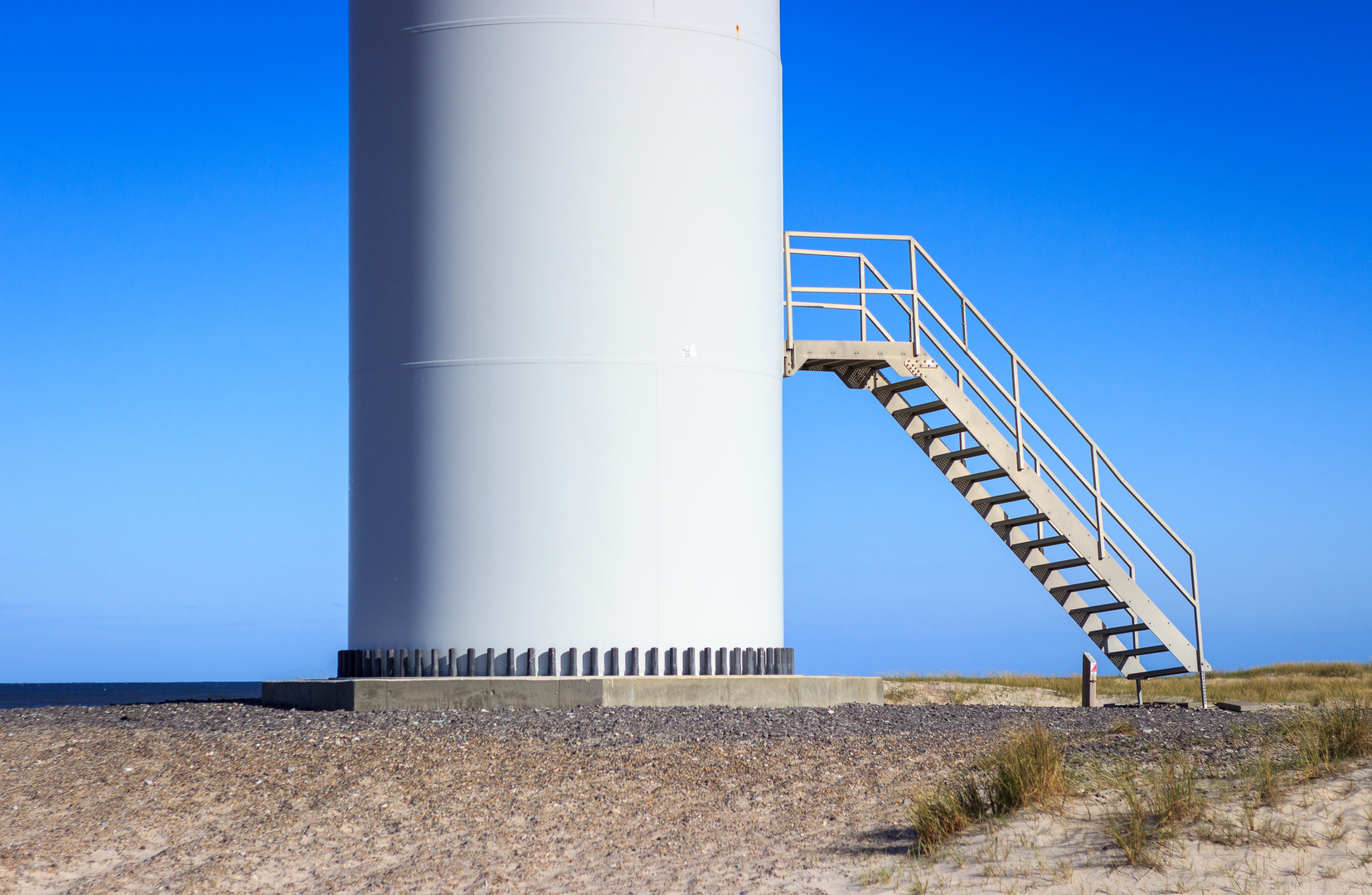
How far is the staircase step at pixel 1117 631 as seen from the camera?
15.9 meters

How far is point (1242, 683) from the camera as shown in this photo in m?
22.8

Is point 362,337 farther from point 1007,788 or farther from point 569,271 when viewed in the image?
point 1007,788

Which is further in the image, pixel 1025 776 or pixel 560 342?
pixel 560 342

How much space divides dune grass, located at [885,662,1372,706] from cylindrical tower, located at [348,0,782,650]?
8.46 m

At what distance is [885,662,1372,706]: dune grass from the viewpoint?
19812 mm

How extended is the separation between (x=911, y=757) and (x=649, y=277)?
578 cm

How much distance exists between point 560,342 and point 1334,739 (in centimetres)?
768

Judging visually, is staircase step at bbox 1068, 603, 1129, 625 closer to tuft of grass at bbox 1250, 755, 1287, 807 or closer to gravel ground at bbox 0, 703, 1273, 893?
gravel ground at bbox 0, 703, 1273, 893

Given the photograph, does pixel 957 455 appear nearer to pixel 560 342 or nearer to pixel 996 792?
pixel 560 342

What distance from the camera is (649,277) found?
13.6 meters

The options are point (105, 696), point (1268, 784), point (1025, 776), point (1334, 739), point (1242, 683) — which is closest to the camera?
point (1268, 784)

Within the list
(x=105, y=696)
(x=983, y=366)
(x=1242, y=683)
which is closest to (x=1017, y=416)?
(x=983, y=366)

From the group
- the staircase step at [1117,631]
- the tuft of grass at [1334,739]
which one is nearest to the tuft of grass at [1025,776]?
the tuft of grass at [1334,739]

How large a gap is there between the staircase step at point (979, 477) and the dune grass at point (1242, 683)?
4748mm
